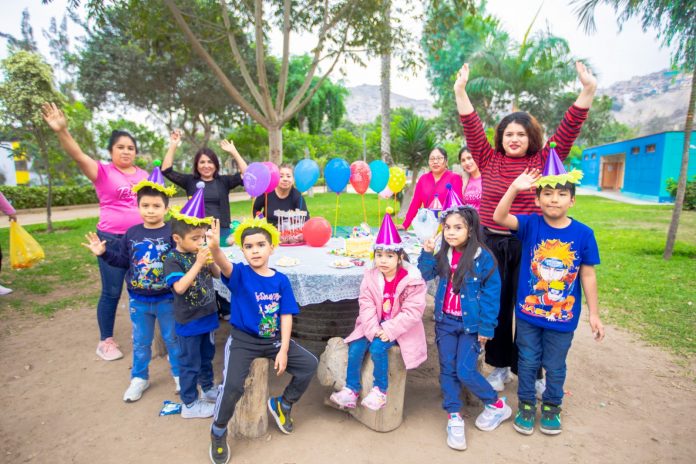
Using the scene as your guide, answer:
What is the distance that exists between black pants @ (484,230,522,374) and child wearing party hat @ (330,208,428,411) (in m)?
0.63

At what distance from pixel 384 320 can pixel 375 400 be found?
1.70ft

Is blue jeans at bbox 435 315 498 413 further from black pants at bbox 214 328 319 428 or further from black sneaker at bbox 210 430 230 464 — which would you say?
black sneaker at bbox 210 430 230 464

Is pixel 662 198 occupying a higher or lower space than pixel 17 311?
higher

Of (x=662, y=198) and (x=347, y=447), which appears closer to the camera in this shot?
(x=347, y=447)

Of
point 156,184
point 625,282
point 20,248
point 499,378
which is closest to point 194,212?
point 156,184

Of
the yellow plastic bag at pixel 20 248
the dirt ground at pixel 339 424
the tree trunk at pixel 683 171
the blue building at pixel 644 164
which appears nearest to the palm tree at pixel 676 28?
the tree trunk at pixel 683 171

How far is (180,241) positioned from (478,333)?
6.71 ft

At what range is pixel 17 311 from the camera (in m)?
5.16

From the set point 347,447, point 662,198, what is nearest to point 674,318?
point 347,447

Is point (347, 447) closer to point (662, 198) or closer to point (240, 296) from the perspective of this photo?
point (240, 296)

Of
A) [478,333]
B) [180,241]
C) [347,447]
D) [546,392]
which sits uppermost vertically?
[180,241]

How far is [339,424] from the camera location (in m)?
2.84

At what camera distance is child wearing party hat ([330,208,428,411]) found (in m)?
2.72

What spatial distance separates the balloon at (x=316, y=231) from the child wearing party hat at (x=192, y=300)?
1158 millimetres
